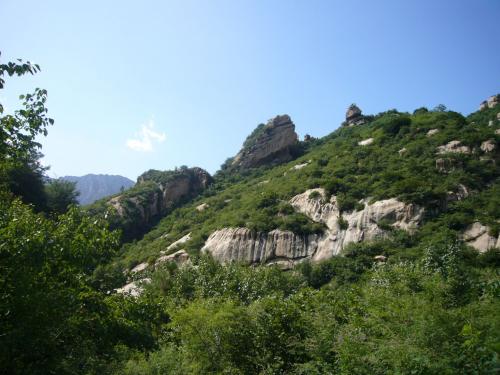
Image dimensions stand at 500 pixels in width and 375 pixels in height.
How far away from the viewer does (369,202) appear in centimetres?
4247

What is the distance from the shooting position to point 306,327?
1470 centimetres

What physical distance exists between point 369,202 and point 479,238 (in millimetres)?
11119

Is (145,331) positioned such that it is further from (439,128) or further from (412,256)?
(439,128)

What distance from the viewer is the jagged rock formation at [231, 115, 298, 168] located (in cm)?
8262

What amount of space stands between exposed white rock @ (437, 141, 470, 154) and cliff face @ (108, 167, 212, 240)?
4636cm

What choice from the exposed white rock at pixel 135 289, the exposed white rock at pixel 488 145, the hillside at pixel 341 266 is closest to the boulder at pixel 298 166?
the hillside at pixel 341 266

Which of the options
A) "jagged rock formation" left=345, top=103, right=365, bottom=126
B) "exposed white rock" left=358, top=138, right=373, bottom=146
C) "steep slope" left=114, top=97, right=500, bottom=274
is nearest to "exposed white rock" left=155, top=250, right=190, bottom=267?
"steep slope" left=114, top=97, right=500, bottom=274

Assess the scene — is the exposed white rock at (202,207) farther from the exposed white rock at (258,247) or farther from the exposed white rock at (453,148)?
the exposed white rock at (453,148)

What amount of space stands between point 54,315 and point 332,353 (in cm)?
932

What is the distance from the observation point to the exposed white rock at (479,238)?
3289 centimetres

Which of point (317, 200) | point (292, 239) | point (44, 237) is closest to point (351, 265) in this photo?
point (292, 239)

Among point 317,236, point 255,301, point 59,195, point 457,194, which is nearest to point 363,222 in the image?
point 317,236

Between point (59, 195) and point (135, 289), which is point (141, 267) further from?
point (135, 289)

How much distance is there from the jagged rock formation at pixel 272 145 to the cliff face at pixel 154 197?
31.4 feet
